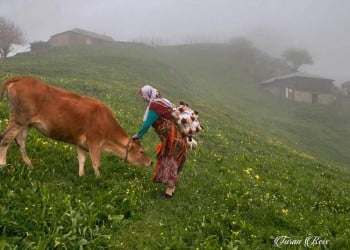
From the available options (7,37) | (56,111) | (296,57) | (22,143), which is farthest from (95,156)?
(296,57)

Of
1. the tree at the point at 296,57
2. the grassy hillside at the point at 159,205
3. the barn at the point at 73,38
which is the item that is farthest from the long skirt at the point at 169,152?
the tree at the point at 296,57

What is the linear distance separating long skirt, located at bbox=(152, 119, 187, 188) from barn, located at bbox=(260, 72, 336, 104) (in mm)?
73831

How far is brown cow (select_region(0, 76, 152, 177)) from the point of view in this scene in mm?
9609

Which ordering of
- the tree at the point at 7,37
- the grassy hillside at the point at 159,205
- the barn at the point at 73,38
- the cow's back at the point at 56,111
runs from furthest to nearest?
1. the barn at the point at 73,38
2. the tree at the point at 7,37
3. the cow's back at the point at 56,111
4. the grassy hillside at the point at 159,205

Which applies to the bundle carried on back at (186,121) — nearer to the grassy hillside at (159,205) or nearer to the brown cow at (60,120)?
the brown cow at (60,120)

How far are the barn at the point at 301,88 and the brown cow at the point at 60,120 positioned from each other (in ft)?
244

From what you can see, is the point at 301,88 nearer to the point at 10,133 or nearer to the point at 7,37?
the point at 7,37

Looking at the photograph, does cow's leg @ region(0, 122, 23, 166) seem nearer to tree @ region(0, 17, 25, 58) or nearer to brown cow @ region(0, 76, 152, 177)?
brown cow @ region(0, 76, 152, 177)

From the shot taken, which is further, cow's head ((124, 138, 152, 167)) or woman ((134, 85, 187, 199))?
cow's head ((124, 138, 152, 167))

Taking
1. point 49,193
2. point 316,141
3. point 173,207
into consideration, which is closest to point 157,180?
point 173,207

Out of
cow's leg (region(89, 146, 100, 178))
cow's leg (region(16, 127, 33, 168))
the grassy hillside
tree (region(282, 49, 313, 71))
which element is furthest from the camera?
tree (region(282, 49, 313, 71))

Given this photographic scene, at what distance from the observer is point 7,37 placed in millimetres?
81125

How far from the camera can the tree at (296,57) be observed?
13212 cm

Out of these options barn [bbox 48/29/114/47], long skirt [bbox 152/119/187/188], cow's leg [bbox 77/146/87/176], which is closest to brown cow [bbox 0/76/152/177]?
cow's leg [bbox 77/146/87/176]
